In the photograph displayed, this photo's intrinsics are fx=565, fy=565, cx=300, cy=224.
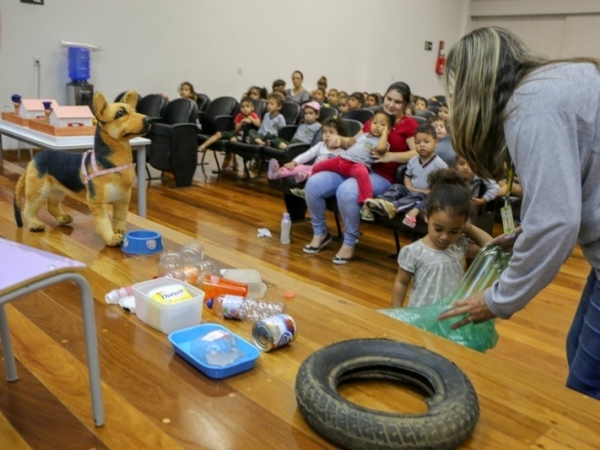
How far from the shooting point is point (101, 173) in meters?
2.31

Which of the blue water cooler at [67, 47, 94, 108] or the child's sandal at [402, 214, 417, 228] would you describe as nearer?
the child's sandal at [402, 214, 417, 228]

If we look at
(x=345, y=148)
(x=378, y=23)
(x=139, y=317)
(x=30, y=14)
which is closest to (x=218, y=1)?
(x=30, y=14)

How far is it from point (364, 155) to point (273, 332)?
8.07 ft

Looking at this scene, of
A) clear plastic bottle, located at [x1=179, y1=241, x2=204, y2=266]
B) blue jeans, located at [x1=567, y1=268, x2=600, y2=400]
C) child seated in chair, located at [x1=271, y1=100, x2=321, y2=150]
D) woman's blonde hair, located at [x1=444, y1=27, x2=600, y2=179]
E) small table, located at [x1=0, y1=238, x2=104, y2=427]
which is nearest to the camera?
small table, located at [x1=0, y1=238, x2=104, y2=427]

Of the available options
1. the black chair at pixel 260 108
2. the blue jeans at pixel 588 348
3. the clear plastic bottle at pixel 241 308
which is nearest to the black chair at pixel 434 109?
the black chair at pixel 260 108

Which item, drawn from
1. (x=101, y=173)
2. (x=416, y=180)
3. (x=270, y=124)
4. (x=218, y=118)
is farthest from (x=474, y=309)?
(x=218, y=118)

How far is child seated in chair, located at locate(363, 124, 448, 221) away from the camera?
344cm

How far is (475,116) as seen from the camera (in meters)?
1.25

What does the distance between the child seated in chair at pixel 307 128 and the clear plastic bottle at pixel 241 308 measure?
12.3ft

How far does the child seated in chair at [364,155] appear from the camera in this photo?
12.1 ft

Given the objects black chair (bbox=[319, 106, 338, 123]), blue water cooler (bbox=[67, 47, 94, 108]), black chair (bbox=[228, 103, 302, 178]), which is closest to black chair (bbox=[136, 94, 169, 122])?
black chair (bbox=[228, 103, 302, 178])

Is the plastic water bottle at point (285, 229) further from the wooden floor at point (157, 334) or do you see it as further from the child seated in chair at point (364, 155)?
the child seated in chair at point (364, 155)

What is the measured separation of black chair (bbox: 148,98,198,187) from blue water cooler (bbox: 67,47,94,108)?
6.13ft

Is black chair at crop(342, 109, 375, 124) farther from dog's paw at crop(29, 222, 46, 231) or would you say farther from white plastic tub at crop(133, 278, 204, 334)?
white plastic tub at crop(133, 278, 204, 334)
